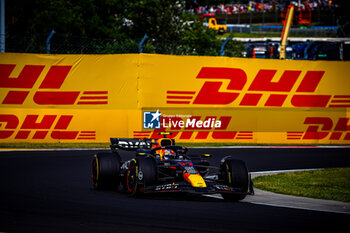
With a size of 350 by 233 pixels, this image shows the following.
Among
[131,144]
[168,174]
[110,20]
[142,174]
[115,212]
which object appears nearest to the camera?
[115,212]

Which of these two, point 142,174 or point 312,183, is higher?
point 142,174

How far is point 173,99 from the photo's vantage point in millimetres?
21062

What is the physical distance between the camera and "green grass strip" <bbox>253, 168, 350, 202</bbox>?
11.9 m

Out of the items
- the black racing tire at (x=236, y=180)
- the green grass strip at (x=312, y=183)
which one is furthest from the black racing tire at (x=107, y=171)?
the green grass strip at (x=312, y=183)

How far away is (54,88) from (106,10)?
29.7 meters

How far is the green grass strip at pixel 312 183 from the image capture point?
39.1 ft

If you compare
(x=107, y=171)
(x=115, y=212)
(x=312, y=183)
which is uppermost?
(x=115, y=212)

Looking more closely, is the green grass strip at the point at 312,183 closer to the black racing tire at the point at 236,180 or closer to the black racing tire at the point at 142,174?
the black racing tire at the point at 236,180

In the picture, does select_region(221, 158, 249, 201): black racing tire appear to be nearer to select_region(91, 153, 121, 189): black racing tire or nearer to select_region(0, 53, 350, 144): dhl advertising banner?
select_region(91, 153, 121, 189): black racing tire

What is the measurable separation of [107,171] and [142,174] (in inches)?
48.7

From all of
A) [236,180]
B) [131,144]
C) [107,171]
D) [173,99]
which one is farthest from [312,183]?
[173,99]

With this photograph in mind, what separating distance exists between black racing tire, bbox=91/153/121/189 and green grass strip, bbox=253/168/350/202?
2.59 metres

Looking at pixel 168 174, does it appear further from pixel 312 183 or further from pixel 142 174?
pixel 312 183

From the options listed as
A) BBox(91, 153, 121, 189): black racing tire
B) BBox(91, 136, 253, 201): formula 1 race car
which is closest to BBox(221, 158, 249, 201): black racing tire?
BBox(91, 136, 253, 201): formula 1 race car
